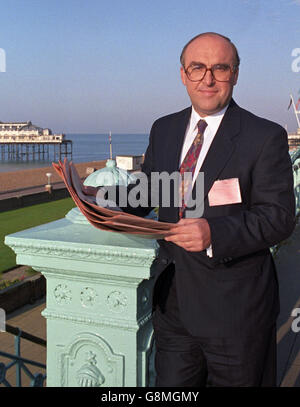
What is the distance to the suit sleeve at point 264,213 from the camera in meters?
1.73

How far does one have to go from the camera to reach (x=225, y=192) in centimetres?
186

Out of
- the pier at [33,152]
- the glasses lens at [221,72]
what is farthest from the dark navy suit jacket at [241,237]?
the pier at [33,152]

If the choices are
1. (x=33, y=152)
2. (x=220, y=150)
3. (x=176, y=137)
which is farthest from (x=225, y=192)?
(x=33, y=152)

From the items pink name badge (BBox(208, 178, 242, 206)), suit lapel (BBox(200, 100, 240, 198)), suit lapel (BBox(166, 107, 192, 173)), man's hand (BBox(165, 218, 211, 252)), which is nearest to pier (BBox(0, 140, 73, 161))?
suit lapel (BBox(166, 107, 192, 173))

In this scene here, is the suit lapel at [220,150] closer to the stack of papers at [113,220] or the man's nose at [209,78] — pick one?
the man's nose at [209,78]

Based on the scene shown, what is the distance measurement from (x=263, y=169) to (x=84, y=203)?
29.0 inches

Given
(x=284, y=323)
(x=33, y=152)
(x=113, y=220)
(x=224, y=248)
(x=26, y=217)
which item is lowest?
(x=26, y=217)

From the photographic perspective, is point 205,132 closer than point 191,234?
No

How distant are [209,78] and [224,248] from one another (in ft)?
2.45

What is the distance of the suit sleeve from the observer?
1732mm

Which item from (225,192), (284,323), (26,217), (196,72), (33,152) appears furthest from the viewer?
(33,152)

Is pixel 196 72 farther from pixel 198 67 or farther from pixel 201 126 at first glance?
pixel 201 126

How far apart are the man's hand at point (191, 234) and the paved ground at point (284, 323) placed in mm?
3039

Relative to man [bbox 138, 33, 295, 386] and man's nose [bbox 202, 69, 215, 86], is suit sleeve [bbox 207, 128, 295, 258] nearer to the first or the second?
man [bbox 138, 33, 295, 386]
